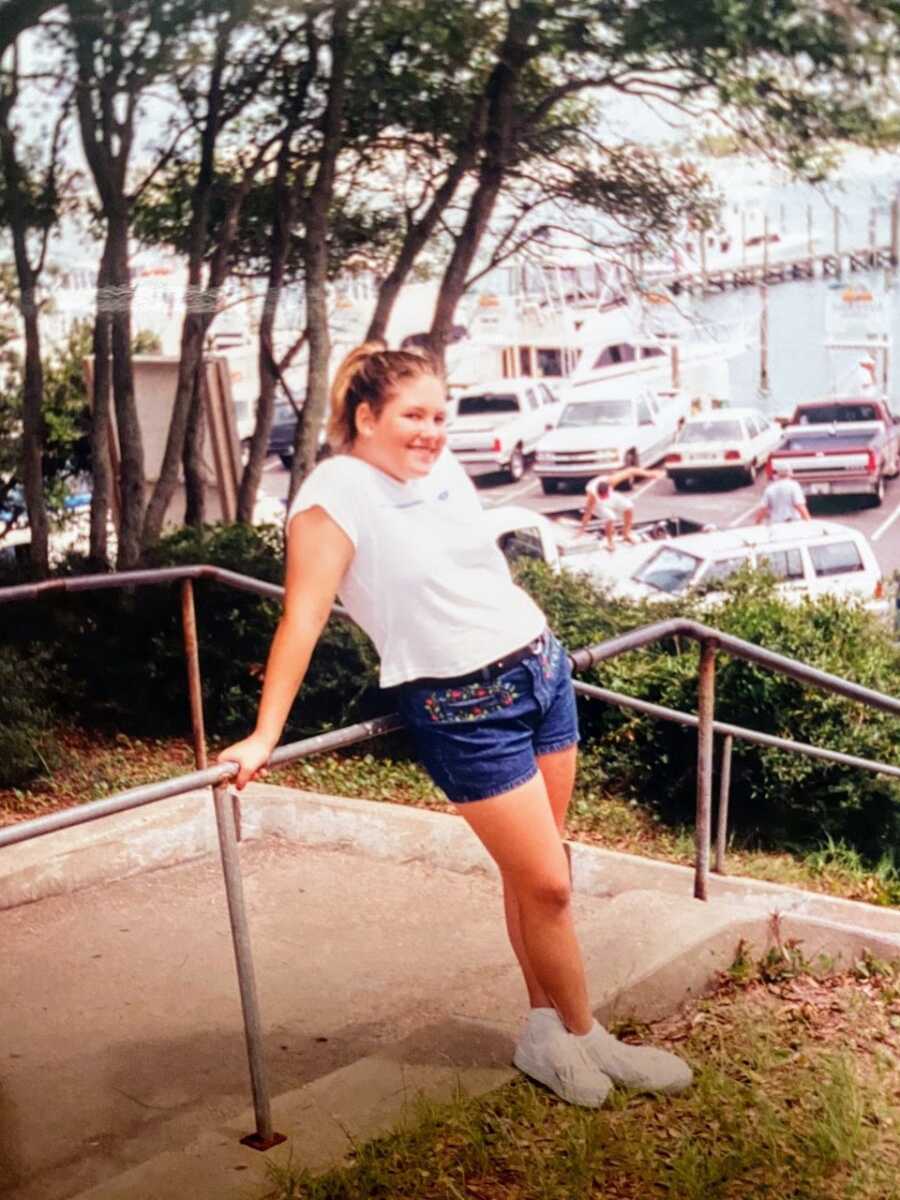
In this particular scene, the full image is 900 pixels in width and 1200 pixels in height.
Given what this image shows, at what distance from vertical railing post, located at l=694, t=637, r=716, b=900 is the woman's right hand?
3.86 feet

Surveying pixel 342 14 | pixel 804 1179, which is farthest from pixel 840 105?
pixel 804 1179

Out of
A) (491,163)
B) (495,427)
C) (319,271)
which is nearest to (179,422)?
(319,271)

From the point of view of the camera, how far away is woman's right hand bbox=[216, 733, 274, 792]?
2.14m

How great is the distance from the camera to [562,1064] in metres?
2.53

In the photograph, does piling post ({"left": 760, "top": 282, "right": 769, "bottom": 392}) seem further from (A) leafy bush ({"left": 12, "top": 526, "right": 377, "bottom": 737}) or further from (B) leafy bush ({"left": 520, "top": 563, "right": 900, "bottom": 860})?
(A) leafy bush ({"left": 12, "top": 526, "right": 377, "bottom": 737})

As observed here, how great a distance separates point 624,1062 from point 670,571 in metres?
2.78

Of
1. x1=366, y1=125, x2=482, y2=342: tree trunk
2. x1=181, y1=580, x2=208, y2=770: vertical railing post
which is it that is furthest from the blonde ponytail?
x1=366, y1=125, x2=482, y2=342: tree trunk

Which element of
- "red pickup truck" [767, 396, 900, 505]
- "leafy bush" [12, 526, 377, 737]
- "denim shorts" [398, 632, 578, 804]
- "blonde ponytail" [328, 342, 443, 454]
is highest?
"blonde ponytail" [328, 342, 443, 454]

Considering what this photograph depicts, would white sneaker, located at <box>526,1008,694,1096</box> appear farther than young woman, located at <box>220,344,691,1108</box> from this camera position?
Yes

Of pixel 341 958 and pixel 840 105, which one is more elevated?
pixel 840 105

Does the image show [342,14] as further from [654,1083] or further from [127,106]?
[654,1083]

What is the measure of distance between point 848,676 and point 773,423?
3.24ft

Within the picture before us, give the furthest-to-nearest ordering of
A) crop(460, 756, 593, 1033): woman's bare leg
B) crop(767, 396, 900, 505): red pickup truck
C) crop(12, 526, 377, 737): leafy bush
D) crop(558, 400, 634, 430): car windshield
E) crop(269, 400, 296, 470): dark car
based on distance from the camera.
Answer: crop(12, 526, 377, 737): leafy bush < crop(767, 396, 900, 505): red pickup truck < crop(558, 400, 634, 430): car windshield < crop(269, 400, 296, 470): dark car < crop(460, 756, 593, 1033): woman's bare leg

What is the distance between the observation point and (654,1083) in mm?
2551
